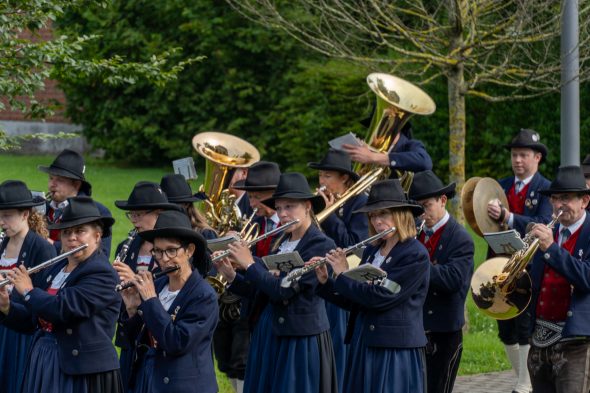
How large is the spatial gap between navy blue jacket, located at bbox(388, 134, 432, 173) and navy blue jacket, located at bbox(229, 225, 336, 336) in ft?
6.35

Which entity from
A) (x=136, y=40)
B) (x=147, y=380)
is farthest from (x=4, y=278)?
(x=136, y=40)

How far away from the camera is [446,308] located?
29.9 feet

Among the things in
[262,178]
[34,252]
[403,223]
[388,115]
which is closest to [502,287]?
[403,223]

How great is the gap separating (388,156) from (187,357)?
13.1 feet

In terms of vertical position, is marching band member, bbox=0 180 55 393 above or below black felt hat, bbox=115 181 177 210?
below

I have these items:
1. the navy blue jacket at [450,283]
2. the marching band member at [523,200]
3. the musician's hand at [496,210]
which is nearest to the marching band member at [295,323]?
the navy blue jacket at [450,283]

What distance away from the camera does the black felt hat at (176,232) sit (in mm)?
7172

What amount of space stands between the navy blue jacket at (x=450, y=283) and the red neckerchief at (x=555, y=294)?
2.08 ft

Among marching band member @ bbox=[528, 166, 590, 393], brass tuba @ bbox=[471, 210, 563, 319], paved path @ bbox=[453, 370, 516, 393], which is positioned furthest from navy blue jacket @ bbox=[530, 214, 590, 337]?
paved path @ bbox=[453, 370, 516, 393]

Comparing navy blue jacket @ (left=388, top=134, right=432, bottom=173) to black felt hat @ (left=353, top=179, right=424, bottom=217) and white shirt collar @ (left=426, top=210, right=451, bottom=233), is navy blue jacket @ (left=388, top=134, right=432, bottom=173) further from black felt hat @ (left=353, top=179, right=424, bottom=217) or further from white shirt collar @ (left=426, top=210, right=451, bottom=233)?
black felt hat @ (left=353, top=179, right=424, bottom=217)

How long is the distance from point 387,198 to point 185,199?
2.28 m

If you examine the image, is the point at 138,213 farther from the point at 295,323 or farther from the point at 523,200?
the point at 523,200

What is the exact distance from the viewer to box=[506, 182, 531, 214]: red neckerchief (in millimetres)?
10898

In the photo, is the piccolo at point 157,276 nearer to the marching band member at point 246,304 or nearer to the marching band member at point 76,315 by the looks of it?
the marching band member at point 76,315
